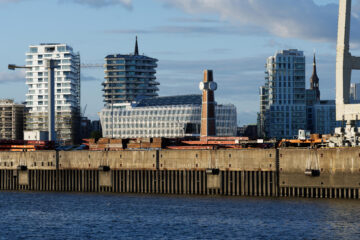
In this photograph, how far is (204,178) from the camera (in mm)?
121875

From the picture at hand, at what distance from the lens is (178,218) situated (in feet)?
301

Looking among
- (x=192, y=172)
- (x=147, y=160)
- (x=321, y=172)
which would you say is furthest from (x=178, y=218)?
(x=147, y=160)

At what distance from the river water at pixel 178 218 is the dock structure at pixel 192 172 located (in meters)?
5.05

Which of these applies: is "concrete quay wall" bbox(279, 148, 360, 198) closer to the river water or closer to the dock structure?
the dock structure

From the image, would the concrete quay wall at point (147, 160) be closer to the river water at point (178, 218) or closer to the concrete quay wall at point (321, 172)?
the concrete quay wall at point (321, 172)

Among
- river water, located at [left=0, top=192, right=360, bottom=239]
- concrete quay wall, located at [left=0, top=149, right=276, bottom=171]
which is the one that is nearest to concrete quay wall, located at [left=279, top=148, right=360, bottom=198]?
concrete quay wall, located at [left=0, top=149, right=276, bottom=171]

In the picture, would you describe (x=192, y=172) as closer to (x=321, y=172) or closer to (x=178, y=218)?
(x=321, y=172)

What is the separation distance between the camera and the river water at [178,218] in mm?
80438

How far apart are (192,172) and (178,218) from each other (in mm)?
31991

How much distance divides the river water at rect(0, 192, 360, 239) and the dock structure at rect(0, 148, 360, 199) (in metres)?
5.05

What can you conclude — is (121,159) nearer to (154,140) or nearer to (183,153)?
(183,153)

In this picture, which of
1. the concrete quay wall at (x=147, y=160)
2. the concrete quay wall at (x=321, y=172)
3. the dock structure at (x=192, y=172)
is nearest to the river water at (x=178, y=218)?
the concrete quay wall at (x=321, y=172)

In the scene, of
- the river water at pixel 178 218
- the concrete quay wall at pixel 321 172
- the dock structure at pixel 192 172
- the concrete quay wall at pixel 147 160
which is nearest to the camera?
the river water at pixel 178 218

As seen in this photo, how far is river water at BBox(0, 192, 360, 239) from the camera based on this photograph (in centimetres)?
8044
